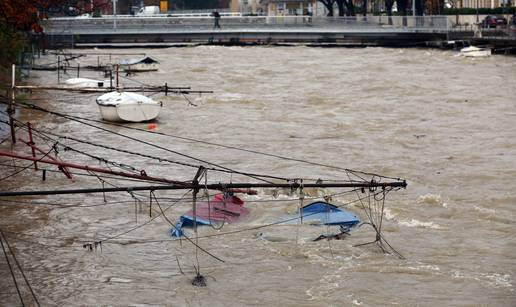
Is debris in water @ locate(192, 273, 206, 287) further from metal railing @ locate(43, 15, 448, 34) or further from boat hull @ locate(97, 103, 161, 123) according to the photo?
metal railing @ locate(43, 15, 448, 34)

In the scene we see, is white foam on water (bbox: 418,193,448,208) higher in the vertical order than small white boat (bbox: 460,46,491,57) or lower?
lower

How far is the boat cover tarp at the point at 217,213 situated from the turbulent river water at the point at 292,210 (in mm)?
273

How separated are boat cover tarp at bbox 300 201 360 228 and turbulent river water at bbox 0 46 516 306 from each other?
361mm

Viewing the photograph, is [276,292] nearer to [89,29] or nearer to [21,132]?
[21,132]

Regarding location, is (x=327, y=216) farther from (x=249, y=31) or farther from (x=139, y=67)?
(x=249, y=31)

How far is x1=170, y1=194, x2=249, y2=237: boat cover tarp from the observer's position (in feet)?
70.2

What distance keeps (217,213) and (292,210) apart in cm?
175

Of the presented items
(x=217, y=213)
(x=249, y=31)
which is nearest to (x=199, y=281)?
(x=217, y=213)

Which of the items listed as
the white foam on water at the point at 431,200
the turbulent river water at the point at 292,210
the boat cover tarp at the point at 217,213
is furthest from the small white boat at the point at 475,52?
the boat cover tarp at the point at 217,213

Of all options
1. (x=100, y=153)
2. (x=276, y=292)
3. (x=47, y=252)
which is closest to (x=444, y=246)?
(x=276, y=292)

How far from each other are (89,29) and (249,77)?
4073cm

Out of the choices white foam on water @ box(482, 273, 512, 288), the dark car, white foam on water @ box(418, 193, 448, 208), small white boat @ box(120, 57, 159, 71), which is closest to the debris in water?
white foam on water @ box(482, 273, 512, 288)

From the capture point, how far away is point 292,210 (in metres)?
22.9

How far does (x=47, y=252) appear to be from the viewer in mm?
20000
